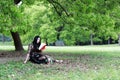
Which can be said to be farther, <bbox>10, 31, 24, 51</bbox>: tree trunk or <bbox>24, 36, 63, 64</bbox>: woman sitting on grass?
A: <bbox>10, 31, 24, 51</bbox>: tree trunk

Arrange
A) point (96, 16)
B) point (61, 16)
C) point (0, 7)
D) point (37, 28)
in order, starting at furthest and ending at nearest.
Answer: point (37, 28) → point (61, 16) → point (96, 16) → point (0, 7)

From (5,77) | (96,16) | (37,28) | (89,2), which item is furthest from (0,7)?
(37,28)

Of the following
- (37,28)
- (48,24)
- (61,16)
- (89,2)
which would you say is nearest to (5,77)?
(89,2)

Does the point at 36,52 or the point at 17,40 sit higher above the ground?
the point at 36,52

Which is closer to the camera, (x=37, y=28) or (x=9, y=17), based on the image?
(x=9, y=17)

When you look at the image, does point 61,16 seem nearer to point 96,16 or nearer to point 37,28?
point 96,16

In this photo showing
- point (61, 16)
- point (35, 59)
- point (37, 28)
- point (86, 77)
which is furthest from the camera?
point (37, 28)

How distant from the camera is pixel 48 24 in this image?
4394 centimetres

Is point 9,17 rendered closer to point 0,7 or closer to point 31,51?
point 0,7

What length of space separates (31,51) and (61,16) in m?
7.83

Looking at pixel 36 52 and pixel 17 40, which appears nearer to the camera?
pixel 36 52

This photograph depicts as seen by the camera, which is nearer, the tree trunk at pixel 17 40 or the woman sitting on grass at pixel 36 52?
the woman sitting on grass at pixel 36 52

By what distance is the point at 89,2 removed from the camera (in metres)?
17.4

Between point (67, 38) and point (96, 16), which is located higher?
point (96, 16)
